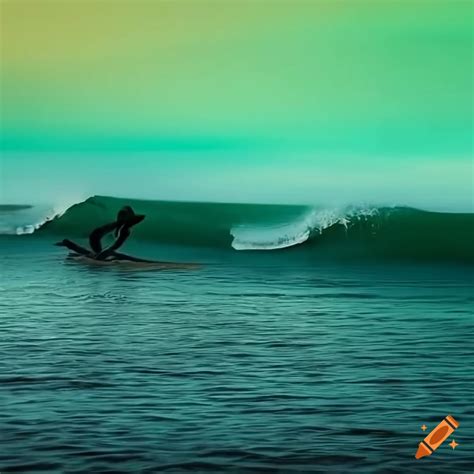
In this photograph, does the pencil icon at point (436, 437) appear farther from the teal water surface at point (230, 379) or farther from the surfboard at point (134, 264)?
the surfboard at point (134, 264)

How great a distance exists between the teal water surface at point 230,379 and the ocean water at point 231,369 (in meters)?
0.02

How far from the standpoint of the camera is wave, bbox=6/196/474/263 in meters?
25.4

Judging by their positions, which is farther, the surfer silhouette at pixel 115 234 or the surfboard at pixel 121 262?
the surfboard at pixel 121 262

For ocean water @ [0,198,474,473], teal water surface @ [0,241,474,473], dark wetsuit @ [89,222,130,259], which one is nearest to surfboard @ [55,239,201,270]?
dark wetsuit @ [89,222,130,259]

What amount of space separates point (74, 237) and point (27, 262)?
943cm

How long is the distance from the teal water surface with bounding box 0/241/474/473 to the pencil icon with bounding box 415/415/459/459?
0.06 metres

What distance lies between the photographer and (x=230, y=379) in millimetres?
8086

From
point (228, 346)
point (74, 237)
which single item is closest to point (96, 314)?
point (228, 346)

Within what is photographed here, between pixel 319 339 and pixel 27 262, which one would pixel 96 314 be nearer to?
pixel 319 339

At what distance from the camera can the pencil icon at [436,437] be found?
6055mm

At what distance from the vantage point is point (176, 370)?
8.49 meters

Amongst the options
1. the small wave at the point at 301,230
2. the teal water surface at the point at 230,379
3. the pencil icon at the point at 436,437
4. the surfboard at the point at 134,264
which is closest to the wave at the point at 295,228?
the small wave at the point at 301,230

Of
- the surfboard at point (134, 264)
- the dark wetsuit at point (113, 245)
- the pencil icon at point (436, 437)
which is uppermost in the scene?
the dark wetsuit at point (113, 245)

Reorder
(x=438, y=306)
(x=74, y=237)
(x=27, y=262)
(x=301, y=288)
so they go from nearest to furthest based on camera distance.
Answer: (x=438, y=306) < (x=301, y=288) < (x=27, y=262) < (x=74, y=237)
